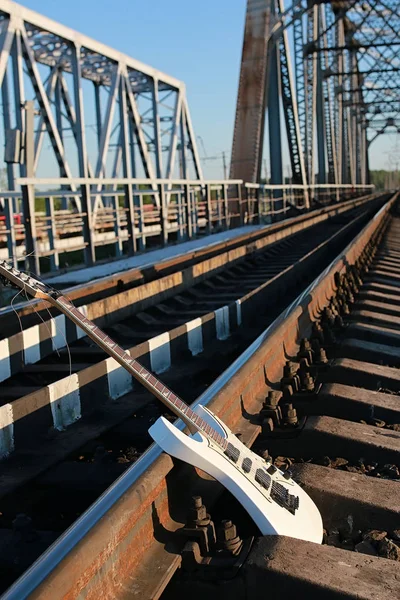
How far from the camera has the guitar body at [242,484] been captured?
218cm

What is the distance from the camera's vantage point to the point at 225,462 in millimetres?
2252

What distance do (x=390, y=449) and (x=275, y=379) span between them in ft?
3.30

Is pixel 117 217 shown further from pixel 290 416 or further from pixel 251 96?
pixel 251 96

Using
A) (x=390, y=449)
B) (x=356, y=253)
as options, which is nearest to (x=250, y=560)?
(x=390, y=449)

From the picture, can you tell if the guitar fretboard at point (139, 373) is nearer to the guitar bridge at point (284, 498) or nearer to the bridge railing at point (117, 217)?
the guitar bridge at point (284, 498)

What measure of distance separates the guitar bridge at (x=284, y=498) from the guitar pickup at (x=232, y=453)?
136 mm

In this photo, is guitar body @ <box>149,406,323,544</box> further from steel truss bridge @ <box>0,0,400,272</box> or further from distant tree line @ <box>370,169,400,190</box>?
distant tree line @ <box>370,169,400,190</box>

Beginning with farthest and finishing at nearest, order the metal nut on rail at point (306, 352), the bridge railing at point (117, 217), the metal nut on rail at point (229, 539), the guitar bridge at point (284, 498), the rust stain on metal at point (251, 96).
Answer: the rust stain on metal at point (251, 96) < the bridge railing at point (117, 217) < the metal nut on rail at point (306, 352) < the guitar bridge at point (284, 498) < the metal nut on rail at point (229, 539)

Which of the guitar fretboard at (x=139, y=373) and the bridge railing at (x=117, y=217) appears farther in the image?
the bridge railing at (x=117, y=217)

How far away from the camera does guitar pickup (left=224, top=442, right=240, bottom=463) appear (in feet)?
7.54

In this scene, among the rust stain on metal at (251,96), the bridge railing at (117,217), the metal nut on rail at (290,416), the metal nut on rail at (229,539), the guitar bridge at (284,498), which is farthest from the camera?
the rust stain on metal at (251,96)

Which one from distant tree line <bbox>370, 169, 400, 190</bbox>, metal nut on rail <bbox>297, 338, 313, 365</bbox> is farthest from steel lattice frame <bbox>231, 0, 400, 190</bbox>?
distant tree line <bbox>370, 169, 400, 190</bbox>

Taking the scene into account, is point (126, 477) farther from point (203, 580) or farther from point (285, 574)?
point (285, 574)

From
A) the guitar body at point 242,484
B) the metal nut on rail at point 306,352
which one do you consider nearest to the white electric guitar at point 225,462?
the guitar body at point 242,484
